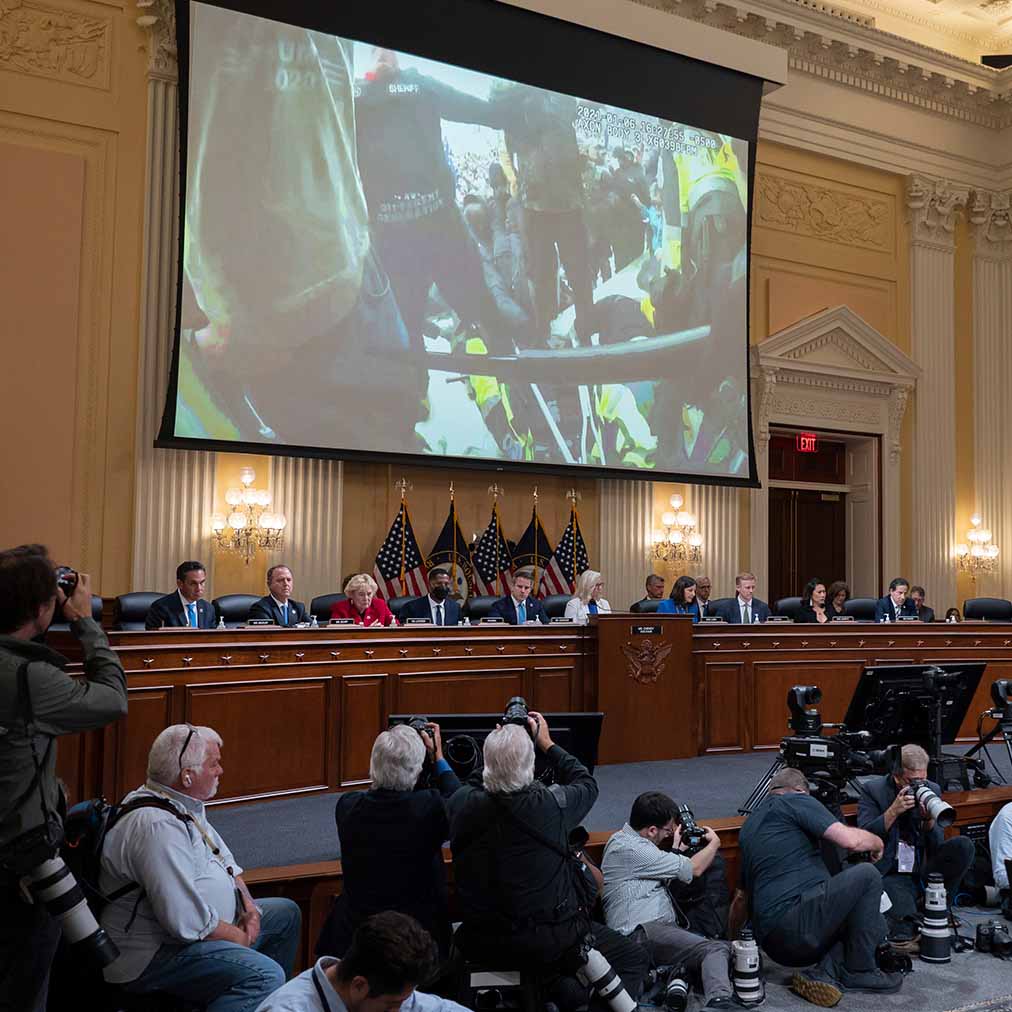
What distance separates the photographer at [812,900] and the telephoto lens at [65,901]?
2.82m

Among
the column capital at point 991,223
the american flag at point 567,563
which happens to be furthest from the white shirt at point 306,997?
the column capital at point 991,223

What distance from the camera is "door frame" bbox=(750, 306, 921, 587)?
44.2ft

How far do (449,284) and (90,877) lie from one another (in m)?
8.39

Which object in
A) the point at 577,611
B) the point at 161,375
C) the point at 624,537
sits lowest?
the point at 577,611

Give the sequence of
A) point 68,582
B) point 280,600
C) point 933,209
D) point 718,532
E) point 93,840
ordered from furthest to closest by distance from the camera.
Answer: point 933,209 → point 718,532 → point 280,600 → point 93,840 → point 68,582

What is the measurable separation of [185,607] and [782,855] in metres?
4.61

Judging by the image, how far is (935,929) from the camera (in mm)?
4926

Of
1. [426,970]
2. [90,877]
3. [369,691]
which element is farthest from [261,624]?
[426,970]

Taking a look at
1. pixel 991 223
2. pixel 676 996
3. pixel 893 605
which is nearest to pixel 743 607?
pixel 893 605

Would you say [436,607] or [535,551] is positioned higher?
[535,551]

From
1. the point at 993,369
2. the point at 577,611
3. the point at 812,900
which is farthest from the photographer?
the point at 993,369

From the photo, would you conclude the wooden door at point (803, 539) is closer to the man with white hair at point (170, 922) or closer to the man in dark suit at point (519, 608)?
the man in dark suit at point (519, 608)

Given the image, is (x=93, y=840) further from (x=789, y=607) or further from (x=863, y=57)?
(x=863, y=57)

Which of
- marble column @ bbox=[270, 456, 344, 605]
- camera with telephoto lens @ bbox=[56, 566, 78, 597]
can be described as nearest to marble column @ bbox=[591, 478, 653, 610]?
marble column @ bbox=[270, 456, 344, 605]
